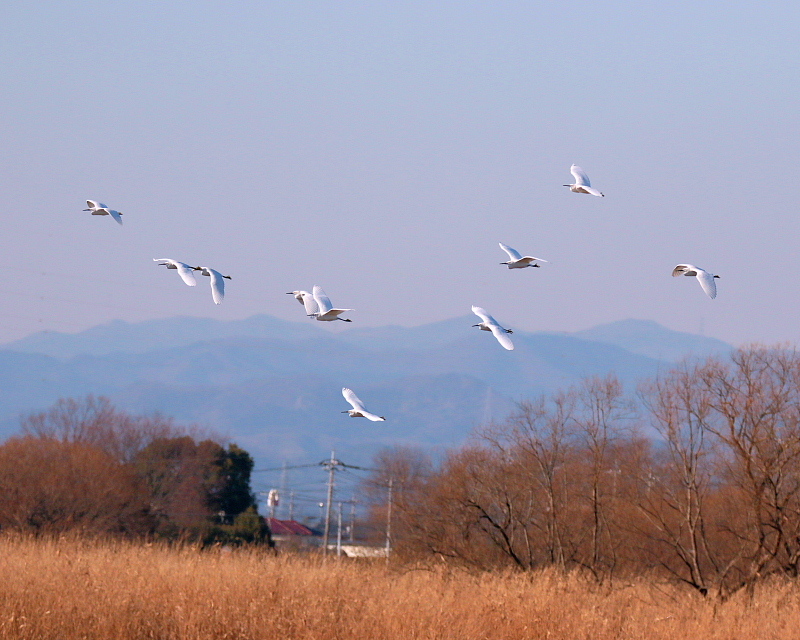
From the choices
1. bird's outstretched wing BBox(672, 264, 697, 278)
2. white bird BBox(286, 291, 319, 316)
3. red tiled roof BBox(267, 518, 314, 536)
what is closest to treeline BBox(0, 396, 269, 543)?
red tiled roof BBox(267, 518, 314, 536)

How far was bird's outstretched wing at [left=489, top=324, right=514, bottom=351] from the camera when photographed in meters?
12.6

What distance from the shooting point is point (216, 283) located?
43.5 feet

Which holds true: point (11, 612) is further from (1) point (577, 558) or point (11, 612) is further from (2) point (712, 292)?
(1) point (577, 558)

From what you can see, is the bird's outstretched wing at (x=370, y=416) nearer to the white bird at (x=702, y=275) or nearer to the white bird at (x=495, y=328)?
the white bird at (x=495, y=328)

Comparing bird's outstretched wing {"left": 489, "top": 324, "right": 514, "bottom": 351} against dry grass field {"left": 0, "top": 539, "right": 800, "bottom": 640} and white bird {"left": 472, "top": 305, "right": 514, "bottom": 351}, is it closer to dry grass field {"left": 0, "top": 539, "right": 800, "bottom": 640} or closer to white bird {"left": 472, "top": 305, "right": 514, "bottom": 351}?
white bird {"left": 472, "top": 305, "right": 514, "bottom": 351}

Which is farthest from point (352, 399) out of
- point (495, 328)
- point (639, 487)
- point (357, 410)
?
point (639, 487)

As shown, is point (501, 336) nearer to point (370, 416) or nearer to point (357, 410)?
point (357, 410)

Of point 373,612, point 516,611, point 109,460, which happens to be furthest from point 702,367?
point 109,460

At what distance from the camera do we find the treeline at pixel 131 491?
37.1m

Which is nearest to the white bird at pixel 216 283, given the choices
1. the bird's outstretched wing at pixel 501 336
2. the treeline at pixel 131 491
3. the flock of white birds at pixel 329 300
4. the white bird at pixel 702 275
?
the flock of white birds at pixel 329 300

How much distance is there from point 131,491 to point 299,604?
98.7 ft

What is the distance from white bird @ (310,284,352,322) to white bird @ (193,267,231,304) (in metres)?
1.19

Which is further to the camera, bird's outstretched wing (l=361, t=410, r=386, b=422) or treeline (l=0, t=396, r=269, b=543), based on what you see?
treeline (l=0, t=396, r=269, b=543)

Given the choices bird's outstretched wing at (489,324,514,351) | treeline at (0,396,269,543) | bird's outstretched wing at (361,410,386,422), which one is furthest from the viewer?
treeline at (0,396,269,543)
